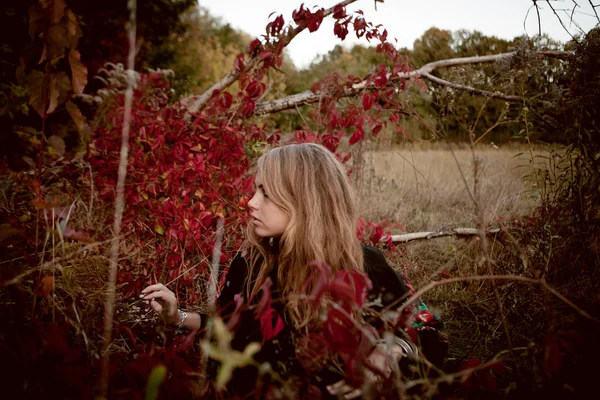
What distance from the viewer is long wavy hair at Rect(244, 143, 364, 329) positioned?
1501mm

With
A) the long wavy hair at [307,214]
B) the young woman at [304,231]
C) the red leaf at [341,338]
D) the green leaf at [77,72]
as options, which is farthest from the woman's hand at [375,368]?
the green leaf at [77,72]

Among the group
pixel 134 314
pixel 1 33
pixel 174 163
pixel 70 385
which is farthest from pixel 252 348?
pixel 1 33

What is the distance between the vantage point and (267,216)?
1.53 m

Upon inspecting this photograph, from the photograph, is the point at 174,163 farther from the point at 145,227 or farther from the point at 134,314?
the point at 134,314

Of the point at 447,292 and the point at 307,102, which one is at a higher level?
the point at 307,102

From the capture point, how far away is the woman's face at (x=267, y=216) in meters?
1.53

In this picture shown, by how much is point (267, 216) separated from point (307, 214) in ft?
0.58

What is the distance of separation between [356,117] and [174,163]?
1.46 meters

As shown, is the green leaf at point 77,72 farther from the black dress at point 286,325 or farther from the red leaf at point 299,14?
the red leaf at point 299,14

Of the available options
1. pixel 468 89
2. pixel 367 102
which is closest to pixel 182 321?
pixel 367 102

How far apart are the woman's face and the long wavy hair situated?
3 centimetres

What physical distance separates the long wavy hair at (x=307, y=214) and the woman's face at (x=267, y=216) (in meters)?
0.03

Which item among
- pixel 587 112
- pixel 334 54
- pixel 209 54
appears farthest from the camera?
pixel 334 54

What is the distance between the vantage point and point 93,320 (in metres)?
1.42
